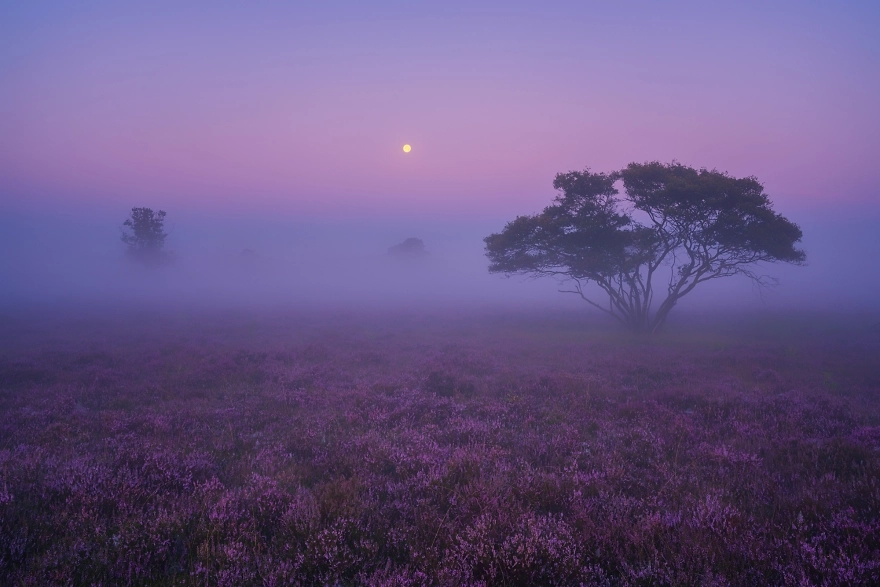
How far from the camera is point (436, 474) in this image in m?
5.22

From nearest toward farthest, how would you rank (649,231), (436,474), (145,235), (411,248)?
(436,474) → (649,231) → (145,235) → (411,248)

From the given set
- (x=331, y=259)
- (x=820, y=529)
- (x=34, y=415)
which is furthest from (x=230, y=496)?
(x=331, y=259)

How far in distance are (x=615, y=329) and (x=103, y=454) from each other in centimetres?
2683

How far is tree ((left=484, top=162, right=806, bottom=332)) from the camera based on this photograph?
68.0 ft

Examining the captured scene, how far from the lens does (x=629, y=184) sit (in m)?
22.5

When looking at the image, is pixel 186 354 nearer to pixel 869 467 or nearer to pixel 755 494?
pixel 755 494

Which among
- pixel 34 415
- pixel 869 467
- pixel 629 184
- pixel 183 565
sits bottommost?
pixel 34 415

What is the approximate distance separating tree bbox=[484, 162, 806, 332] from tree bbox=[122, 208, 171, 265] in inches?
2337

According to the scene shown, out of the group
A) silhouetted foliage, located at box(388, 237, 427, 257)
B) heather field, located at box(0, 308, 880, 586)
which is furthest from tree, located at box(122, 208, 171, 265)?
silhouetted foliage, located at box(388, 237, 427, 257)

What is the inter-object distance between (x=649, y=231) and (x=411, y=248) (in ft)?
325

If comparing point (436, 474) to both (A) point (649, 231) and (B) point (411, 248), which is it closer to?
(A) point (649, 231)

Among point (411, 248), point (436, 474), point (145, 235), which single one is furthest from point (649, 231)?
point (411, 248)

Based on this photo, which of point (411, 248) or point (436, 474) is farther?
point (411, 248)

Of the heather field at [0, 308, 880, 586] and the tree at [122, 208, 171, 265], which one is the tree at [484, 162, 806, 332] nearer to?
the heather field at [0, 308, 880, 586]
